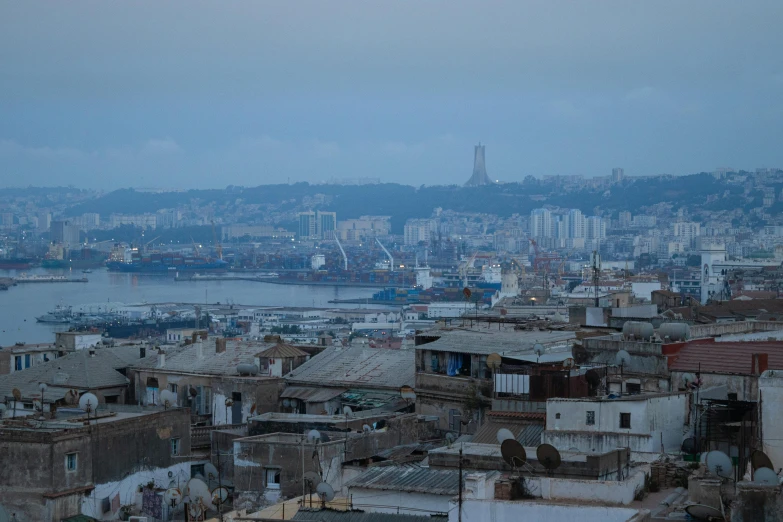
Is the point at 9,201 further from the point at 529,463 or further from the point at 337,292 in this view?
the point at 529,463

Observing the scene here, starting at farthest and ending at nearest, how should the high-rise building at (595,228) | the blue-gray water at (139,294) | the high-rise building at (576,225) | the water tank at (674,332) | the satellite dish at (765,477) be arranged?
the high-rise building at (576,225) < the high-rise building at (595,228) < the blue-gray water at (139,294) < the water tank at (674,332) < the satellite dish at (765,477)

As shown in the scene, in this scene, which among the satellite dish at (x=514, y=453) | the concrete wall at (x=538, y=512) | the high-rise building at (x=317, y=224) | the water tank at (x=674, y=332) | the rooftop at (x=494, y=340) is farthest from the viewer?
the high-rise building at (x=317, y=224)

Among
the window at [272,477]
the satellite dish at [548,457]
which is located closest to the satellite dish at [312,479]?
the window at [272,477]

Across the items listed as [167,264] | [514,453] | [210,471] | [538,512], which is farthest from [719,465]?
[167,264]

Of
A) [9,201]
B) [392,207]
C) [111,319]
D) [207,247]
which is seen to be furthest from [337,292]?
[9,201]

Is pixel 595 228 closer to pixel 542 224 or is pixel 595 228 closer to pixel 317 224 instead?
pixel 542 224

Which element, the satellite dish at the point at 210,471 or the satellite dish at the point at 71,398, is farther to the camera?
the satellite dish at the point at 71,398

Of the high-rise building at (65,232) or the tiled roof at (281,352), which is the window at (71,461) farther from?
the high-rise building at (65,232)

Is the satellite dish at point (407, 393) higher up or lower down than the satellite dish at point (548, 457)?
lower down
